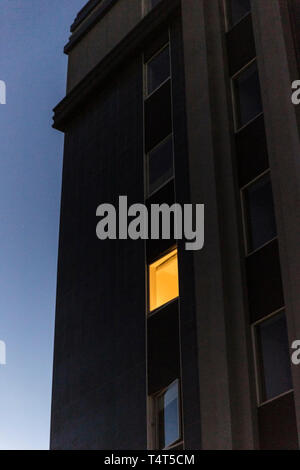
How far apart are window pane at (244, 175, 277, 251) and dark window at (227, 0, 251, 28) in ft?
21.1

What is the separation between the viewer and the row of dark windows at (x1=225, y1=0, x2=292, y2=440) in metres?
19.3

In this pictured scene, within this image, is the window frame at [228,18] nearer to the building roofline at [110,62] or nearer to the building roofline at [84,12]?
the building roofline at [110,62]

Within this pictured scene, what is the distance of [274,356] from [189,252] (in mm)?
4364

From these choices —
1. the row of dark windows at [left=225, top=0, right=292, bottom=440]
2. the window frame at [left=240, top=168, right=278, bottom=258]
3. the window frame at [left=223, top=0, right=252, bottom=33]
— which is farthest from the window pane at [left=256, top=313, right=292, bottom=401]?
the window frame at [left=223, top=0, right=252, bottom=33]

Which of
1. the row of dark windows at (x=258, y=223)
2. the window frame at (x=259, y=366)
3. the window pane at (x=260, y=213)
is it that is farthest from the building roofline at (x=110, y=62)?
the window frame at (x=259, y=366)

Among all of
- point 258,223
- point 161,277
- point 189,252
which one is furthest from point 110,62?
point 258,223

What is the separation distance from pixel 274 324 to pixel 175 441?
12.4 ft

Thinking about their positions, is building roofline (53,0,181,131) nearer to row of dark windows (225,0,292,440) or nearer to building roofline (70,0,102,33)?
row of dark windows (225,0,292,440)

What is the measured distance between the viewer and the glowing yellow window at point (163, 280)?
2320cm

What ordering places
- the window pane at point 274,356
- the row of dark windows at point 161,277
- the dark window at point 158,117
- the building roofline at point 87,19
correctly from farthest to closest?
1. the building roofline at point 87,19
2. the dark window at point 158,117
3. the row of dark windows at point 161,277
4. the window pane at point 274,356

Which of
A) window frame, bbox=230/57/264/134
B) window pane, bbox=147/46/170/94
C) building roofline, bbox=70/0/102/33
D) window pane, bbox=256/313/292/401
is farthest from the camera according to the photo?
building roofline, bbox=70/0/102/33

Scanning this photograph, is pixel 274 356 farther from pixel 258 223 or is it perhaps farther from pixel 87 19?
pixel 87 19

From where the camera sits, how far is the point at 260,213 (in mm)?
21703

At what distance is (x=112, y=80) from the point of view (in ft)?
100
